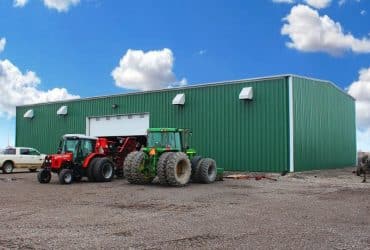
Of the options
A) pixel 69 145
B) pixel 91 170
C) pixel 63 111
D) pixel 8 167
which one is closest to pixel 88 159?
pixel 91 170

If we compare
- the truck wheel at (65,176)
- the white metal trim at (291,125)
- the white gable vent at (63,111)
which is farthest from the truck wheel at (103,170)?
the white gable vent at (63,111)

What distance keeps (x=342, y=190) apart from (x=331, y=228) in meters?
7.85

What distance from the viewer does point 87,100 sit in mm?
33406

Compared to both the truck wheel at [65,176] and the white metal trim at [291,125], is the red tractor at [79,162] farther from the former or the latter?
the white metal trim at [291,125]

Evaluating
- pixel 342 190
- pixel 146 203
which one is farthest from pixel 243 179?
pixel 146 203

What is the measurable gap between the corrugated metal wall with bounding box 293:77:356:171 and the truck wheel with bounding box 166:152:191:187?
7.79 metres

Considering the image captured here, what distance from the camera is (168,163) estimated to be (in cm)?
1731

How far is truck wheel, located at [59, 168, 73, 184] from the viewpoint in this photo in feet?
62.6

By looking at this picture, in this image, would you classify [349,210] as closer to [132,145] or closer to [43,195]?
[43,195]

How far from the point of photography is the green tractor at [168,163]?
17.5 m

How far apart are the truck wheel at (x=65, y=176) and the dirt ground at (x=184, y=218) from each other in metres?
2.09

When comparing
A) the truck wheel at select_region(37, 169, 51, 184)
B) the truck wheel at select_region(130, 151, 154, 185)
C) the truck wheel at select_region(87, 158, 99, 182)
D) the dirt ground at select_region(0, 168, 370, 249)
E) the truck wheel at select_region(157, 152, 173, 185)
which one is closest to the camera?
the dirt ground at select_region(0, 168, 370, 249)

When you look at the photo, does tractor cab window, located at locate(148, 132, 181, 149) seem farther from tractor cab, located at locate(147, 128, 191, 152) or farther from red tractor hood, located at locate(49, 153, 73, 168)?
red tractor hood, located at locate(49, 153, 73, 168)

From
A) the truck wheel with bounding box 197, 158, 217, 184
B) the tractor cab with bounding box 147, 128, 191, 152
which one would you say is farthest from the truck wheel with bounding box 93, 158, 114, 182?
the truck wheel with bounding box 197, 158, 217, 184
